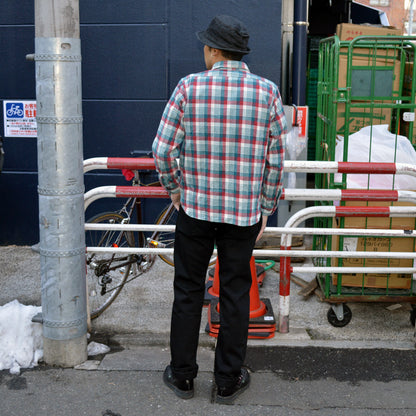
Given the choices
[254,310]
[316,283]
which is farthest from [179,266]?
[316,283]

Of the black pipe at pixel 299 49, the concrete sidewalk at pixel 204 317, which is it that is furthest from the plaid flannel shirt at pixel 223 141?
the black pipe at pixel 299 49

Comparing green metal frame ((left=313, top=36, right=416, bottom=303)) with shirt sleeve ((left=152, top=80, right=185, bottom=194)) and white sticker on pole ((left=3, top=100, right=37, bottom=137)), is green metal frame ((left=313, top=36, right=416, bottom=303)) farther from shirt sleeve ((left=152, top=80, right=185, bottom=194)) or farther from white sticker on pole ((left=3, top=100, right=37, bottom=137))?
→ white sticker on pole ((left=3, top=100, right=37, bottom=137))

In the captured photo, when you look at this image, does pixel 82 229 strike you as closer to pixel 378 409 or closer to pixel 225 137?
pixel 225 137

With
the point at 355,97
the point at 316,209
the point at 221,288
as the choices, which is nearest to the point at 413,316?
the point at 316,209

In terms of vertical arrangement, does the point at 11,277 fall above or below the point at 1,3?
below

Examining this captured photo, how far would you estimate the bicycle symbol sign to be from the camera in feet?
20.7

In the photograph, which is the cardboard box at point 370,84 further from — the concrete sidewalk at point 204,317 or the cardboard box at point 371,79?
the concrete sidewalk at point 204,317

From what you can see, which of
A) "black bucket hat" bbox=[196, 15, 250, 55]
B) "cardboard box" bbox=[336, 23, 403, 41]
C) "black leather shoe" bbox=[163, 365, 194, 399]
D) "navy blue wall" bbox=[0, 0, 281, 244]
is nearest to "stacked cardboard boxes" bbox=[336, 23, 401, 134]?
"cardboard box" bbox=[336, 23, 403, 41]

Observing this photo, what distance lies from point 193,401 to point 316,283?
201cm

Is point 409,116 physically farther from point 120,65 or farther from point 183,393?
point 120,65

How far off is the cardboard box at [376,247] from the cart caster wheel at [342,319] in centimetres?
19

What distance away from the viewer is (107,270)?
15.9 ft

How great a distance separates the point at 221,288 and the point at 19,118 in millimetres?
3759

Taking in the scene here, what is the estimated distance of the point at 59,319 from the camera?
3.74 m
